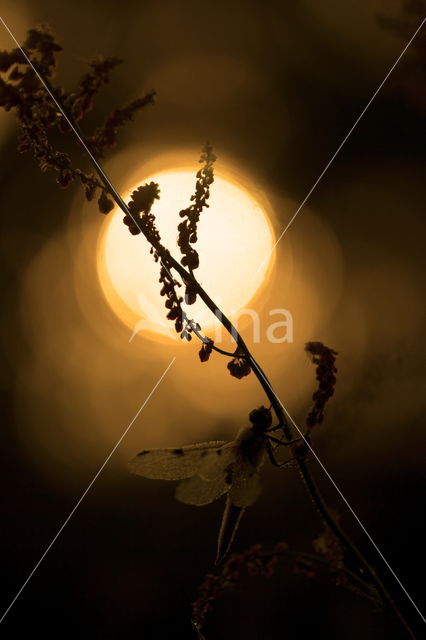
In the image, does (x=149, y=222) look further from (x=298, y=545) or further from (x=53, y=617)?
(x=53, y=617)

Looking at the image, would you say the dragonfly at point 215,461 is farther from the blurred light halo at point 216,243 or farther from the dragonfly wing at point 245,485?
→ the blurred light halo at point 216,243

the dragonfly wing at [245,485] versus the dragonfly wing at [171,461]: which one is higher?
the dragonfly wing at [245,485]

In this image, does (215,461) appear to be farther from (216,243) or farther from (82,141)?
(216,243)

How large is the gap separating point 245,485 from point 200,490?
0.09 ft

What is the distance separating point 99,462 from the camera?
825 mm

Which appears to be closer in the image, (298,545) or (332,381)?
(332,381)

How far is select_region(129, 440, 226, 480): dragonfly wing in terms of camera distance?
282 mm

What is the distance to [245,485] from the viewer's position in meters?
0.27

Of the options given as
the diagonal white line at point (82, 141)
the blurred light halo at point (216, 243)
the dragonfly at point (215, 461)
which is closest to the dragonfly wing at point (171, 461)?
the dragonfly at point (215, 461)

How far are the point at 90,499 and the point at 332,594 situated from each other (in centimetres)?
37

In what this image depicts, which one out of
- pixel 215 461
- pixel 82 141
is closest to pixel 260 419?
pixel 215 461

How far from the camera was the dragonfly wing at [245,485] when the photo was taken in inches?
10.5

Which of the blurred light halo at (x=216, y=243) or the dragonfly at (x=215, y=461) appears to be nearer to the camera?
the dragonfly at (x=215, y=461)

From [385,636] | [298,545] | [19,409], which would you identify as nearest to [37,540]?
[19,409]
